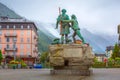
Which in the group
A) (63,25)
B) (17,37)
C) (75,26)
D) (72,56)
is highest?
(17,37)

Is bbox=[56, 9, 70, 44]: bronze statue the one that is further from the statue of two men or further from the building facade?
the building facade

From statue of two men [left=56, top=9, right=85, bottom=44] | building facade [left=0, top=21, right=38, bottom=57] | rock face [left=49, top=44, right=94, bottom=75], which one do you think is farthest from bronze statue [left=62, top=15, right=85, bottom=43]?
building facade [left=0, top=21, right=38, bottom=57]

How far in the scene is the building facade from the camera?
122 m

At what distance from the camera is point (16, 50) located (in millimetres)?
123562

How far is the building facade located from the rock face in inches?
3887

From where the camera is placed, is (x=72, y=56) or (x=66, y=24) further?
(x=66, y=24)

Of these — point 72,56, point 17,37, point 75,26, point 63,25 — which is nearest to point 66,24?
point 63,25

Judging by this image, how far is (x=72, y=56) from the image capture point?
23781 millimetres

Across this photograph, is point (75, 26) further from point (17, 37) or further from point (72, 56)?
point (17, 37)

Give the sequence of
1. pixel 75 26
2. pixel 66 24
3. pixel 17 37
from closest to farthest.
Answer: pixel 75 26
pixel 66 24
pixel 17 37

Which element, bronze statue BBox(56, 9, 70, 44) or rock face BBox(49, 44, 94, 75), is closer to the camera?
rock face BBox(49, 44, 94, 75)

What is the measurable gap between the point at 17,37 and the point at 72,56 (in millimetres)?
Result: 101528

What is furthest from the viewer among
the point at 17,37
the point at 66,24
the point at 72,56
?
the point at 17,37

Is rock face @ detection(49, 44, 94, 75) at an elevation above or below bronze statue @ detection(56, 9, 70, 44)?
below
